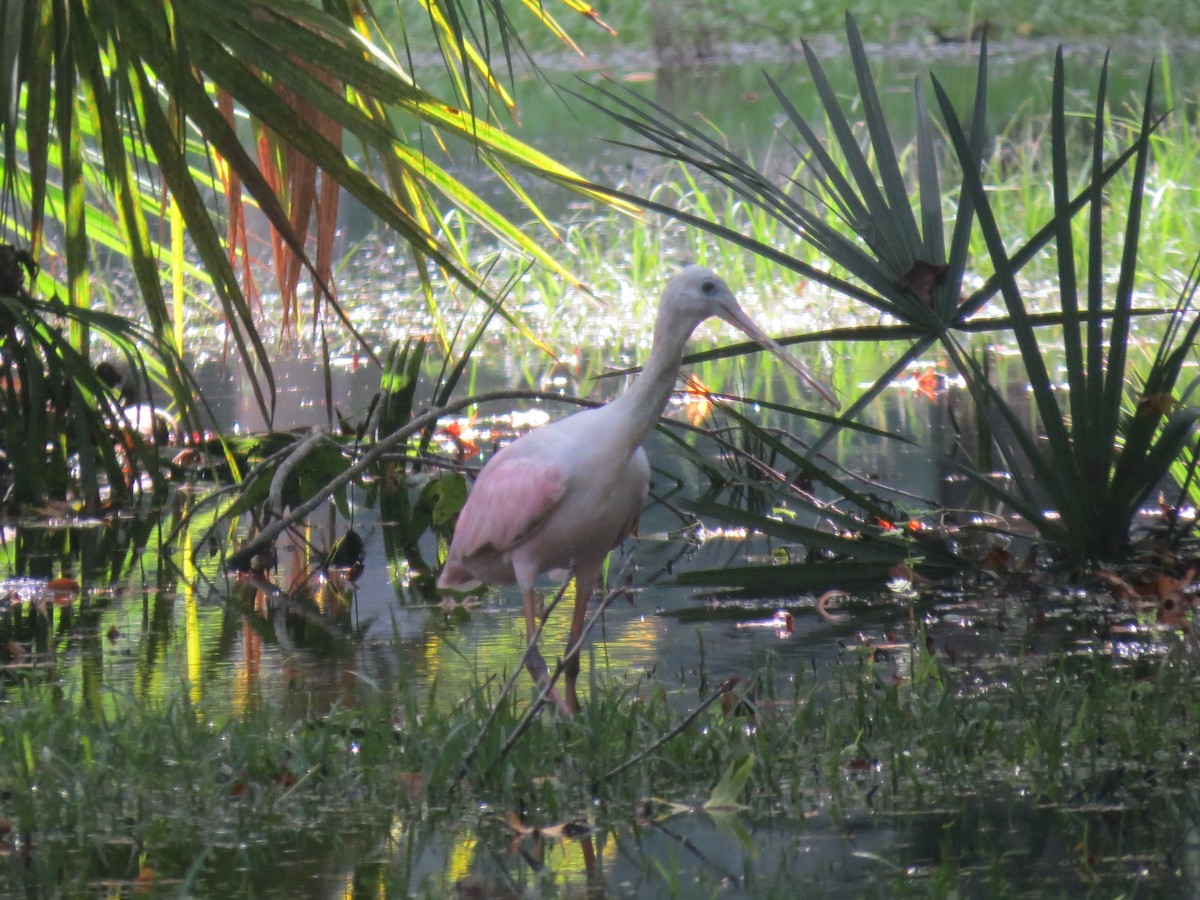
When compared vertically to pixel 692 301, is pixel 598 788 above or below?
below

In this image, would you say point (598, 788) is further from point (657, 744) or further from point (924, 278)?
point (924, 278)

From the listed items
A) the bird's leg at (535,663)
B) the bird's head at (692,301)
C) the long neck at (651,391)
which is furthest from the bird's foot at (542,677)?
the bird's head at (692,301)

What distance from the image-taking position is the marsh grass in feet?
10.3

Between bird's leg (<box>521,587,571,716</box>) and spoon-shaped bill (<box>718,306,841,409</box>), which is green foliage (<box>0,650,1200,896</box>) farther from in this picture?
spoon-shaped bill (<box>718,306,841,409</box>)

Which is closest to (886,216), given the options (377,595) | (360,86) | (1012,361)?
(360,86)

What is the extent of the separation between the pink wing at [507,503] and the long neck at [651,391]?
189 mm

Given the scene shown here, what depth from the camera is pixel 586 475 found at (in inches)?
171

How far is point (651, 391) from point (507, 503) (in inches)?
17.3

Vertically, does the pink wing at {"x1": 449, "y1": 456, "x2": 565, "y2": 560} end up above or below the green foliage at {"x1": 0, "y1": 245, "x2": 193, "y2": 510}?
below

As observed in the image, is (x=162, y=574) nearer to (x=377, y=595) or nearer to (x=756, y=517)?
(x=377, y=595)

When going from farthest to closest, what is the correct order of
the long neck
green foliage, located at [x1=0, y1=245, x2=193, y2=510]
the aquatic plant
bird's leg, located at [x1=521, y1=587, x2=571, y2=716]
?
1. green foliage, located at [x1=0, y1=245, x2=193, y2=510]
2. the aquatic plant
3. the long neck
4. bird's leg, located at [x1=521, y1=587, x2=571, y2=716]

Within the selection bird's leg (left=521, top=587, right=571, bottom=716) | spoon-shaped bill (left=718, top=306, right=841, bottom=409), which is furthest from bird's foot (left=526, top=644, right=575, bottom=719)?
spoon-shaped bill (left=718, top=306, right=841, bottom=409)

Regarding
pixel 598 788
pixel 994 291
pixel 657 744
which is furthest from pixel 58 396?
pixel 657 744

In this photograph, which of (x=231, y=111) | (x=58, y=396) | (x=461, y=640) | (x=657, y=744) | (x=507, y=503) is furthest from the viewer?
(x=58, y=396)
